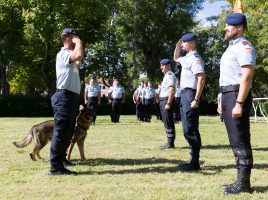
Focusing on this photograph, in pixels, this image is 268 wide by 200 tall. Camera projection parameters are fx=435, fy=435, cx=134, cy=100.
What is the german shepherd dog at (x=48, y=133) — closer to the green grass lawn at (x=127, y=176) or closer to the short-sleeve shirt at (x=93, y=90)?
the green grass lawn at (x=127, y=176)

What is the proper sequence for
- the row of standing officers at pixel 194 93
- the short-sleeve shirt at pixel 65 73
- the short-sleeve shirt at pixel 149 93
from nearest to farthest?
the row of standing officers at pixel 194 93 → the short-sleeve shirt at pixel 65 73 → the short-sleeve shirt at pixel 149 93

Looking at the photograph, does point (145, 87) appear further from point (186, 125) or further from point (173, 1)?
point (173, 1)

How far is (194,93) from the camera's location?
7039 mm

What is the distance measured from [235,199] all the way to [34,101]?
26640mm

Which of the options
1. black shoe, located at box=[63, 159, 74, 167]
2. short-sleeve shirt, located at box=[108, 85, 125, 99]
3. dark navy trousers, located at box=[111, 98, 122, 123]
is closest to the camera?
black shoe, located at box=[63, 159, 74, 167]

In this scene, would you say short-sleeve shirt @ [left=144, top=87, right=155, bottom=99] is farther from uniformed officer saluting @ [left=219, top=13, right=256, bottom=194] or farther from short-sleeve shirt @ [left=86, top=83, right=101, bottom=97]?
uniformed officer saluting @ [left=219, top=13, right=256, bottom=194]

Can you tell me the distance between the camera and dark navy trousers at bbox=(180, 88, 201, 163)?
274 inches

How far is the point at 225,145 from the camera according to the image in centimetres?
1080

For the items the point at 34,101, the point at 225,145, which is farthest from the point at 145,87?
the point at 225,145

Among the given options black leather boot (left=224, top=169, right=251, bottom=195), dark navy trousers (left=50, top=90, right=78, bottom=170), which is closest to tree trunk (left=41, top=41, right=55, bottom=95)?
dark navy trousers (left=50, top=90, right=78, bottom=170)

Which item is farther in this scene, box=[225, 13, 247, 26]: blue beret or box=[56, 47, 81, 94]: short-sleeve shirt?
box=[56, 47, 81, 94]: short-sleeve shirt

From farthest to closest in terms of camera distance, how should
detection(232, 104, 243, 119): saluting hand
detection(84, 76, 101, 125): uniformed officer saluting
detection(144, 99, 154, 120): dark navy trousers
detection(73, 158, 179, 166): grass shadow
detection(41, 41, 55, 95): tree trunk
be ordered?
detection(41, 41, 55, 95): tree trunk < detection(144, 99, 154, 120): dark navy trousers < detection(84, 76, 101, 125): uniformed officer saluting < detection(73, 158, 179, 166): grass shadow < detection(232, 104, 243, 119): saluting hand

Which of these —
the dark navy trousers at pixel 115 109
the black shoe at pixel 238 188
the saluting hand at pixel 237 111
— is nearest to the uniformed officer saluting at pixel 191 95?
the black shoe at pixel 238 188

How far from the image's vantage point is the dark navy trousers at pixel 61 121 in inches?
258
